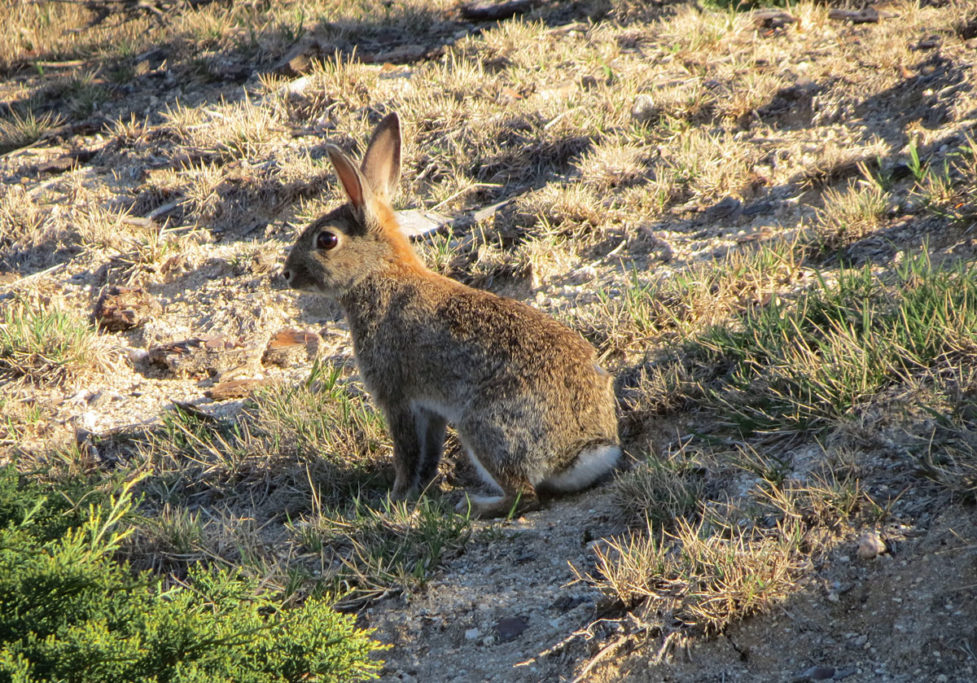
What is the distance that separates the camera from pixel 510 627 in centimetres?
389

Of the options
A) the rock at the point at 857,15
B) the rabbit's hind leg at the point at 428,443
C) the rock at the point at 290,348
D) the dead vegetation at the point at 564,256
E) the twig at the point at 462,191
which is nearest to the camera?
the dead vegetation at the point at 564,256

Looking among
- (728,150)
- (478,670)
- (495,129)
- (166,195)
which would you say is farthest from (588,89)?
(478,670)

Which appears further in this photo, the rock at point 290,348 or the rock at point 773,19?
the rock at point 773,19

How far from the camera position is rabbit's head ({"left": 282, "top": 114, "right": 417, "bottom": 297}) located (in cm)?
541

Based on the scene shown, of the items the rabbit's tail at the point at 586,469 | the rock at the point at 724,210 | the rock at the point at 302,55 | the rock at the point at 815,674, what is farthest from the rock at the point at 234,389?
the rock at the point at 302,55

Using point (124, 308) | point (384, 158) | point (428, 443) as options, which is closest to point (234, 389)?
point (124, 308)

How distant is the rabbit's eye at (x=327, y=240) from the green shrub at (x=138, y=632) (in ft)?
7.39

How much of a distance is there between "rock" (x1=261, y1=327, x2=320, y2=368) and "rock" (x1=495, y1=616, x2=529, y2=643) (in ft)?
10.4

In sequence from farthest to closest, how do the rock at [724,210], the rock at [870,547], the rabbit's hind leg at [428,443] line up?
the rock at [724,210]
the rabbit's hind leg at [428,443]
the rock at [870,547]

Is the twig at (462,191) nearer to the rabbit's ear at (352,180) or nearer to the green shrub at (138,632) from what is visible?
the rabbit's ear at (352,180)

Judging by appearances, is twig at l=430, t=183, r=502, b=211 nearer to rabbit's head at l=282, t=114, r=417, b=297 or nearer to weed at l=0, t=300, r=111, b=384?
rabbit's head at l=282, t=114, r=417, b=297

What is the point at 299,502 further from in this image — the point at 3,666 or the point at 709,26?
the point at 709,26

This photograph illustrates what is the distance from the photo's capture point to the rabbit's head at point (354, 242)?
5414 mm

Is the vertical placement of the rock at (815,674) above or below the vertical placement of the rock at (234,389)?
above
